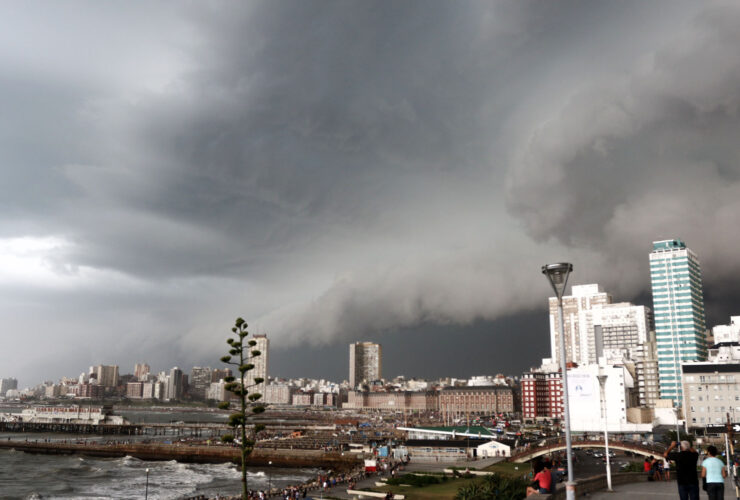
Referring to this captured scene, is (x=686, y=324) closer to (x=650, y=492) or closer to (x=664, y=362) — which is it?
(x=664, y=362)

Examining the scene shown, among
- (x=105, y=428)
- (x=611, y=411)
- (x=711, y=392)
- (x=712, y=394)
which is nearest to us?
(x=712, y=394)

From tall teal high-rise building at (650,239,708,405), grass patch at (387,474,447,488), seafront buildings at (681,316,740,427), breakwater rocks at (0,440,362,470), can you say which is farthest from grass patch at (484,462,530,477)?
tall teal high-rise building at (650,239,708,405)

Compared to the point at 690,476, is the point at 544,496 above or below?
below

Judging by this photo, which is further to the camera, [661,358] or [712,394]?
[661,358]

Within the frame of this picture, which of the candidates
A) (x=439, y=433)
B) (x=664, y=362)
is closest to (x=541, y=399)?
(x=664, y=362)

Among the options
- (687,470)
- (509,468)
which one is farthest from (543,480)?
(509,468)

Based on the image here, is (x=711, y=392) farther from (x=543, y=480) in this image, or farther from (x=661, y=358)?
(x=543, y=480)

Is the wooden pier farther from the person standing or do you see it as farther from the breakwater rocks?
the person standing
